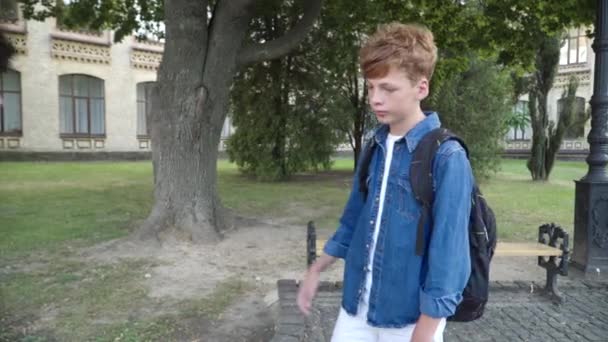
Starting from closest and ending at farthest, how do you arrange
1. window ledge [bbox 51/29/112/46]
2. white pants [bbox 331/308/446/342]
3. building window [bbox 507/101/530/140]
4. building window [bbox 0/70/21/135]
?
white pants [bbox 331/308/446/342], building window [bbox 0/70/21/135], window ledge [bbox 51/29/112/46], building window [bbox 507/101/530/140]

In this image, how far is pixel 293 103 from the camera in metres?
17.6

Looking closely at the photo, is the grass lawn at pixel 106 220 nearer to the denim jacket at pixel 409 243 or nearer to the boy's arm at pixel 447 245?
the denim jacket at pixel 409 243

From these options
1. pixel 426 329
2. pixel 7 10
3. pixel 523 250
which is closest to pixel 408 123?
pixel 426 329

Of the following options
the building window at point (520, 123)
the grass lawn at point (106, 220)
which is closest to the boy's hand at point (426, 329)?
the grass lawn at point (106, 220)

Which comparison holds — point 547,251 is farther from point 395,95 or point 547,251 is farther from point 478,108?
point 478,108

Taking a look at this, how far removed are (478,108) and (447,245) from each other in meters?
16.8

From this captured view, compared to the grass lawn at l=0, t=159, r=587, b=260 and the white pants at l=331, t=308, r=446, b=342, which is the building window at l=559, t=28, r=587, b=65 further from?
the white pants at l=331, t=308, r=446, b=342

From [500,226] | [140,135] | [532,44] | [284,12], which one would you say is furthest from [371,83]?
[140,135]

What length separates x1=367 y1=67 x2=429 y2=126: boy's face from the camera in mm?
1954

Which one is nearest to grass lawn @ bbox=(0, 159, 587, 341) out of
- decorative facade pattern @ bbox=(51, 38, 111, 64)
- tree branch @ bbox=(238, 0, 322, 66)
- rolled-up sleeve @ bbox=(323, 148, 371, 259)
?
rolled-up sleeve @ bbox=(323, 148, 371, 259)

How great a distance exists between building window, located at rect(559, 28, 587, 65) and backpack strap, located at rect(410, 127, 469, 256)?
39.3 metres

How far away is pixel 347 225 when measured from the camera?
2.42 m

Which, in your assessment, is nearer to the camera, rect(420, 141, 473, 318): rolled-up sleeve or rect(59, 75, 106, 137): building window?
rect(420, 141, 473, 318): rolled-up sleeve

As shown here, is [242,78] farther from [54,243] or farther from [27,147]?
[27,147]
